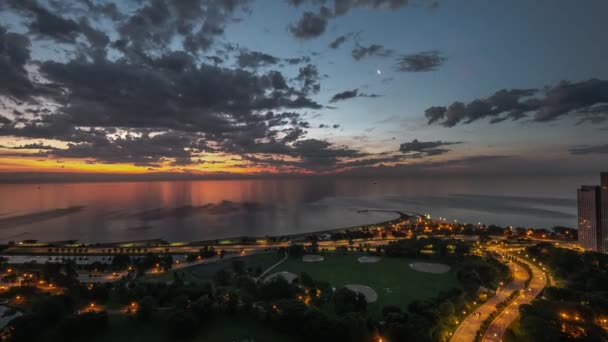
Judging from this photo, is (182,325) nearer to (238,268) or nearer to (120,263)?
(238,268)

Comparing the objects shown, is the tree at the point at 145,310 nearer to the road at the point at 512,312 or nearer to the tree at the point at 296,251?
the tree at the point at 296,251

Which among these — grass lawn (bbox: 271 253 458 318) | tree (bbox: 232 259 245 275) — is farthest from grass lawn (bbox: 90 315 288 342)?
tree (bbox: 232 259 245 275)

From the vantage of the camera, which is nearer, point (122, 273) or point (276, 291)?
point (276, 291)

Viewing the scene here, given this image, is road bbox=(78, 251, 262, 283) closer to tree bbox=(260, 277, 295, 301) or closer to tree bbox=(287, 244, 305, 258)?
tree bbox=(287, 244, 305, 258)

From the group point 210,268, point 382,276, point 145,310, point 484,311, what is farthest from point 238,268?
point 484,311

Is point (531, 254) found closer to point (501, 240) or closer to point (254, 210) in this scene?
point (501, 240)

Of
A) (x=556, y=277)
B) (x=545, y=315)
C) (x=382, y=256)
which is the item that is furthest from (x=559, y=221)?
(x=545, y=315)
